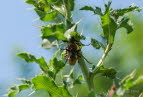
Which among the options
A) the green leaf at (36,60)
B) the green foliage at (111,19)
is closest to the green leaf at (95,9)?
the green foliage at (111,19)

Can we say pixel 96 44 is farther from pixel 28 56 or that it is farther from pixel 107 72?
pixel 28 56

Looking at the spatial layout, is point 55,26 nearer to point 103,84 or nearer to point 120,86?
point 120,86

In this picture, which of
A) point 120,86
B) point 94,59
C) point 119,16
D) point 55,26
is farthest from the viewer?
point 94,59

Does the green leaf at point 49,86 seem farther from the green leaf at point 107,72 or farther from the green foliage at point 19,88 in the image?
the green leaf at point 107,72

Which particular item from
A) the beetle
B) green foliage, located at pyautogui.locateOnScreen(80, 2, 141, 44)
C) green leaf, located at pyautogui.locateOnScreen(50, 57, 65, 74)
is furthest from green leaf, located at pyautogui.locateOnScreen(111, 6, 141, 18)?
green leaf, located at pyautogui.locateOnScreen(50, 57, 65, 74)

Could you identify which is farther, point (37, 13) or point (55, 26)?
point (37, 13)

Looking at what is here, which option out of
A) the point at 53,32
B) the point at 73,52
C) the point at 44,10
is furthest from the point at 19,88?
the point at 53,32

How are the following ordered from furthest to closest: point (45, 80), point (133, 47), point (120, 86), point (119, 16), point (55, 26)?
point (133, 47), point (119, 16), point (45, 80), point (55, 26), point (120, 86)

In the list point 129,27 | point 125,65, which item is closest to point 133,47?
point 125,65

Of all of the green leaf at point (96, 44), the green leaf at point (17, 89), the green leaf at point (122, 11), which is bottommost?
the green leaf at point (17, 89)
